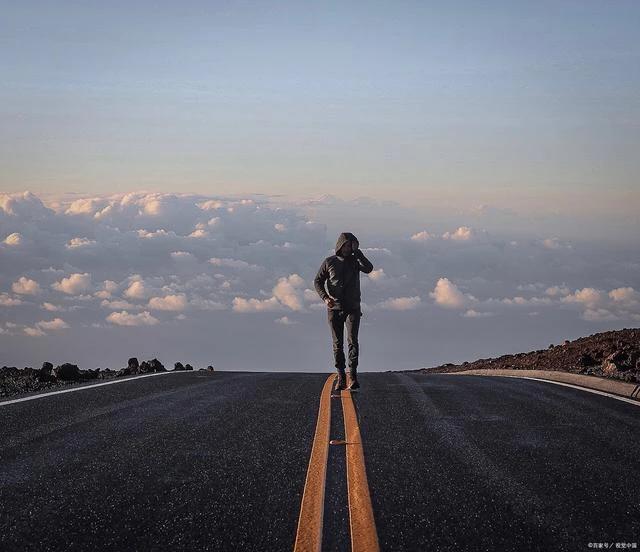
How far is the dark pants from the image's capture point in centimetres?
1227

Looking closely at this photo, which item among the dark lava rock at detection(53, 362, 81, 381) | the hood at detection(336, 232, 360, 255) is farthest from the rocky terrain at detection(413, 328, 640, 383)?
the dark lava rock at detection(53, 362, 81, 381)

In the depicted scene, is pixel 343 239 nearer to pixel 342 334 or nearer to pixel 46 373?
pixel 342 334

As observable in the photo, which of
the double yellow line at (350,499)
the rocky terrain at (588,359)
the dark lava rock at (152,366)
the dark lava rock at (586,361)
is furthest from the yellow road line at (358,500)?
the dark lava rock at (586,361)

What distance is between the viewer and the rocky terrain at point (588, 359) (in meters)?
16.8

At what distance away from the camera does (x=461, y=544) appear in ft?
15.0

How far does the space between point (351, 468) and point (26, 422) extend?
406cm

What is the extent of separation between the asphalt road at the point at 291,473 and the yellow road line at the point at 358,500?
0.06 metres

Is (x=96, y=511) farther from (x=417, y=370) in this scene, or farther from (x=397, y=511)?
(x=417, y=370)

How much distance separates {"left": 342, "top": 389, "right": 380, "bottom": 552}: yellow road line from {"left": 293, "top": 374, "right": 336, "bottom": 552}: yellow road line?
19 centimetres

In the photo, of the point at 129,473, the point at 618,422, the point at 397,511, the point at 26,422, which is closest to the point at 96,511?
the point at 129,473

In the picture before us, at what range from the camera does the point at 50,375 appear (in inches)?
614

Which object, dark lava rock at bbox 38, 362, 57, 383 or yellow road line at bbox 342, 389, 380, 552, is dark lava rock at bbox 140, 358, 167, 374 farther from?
yellow road line at bbox 342, 389, 380, 552

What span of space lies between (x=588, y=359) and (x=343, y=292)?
371 inches

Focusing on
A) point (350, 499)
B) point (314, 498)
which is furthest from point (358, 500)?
point (314, 498)
